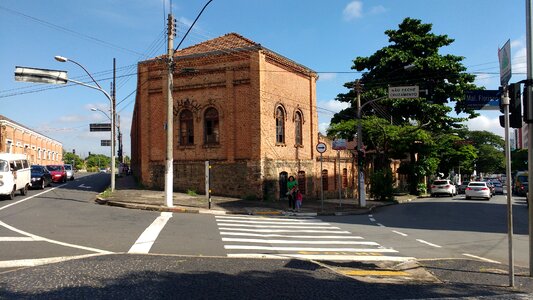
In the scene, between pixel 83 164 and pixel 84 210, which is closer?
pixel 84 210

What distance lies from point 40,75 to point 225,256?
16421 millimetres

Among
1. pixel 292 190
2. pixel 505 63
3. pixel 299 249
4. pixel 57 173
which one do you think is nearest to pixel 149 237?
pixel 299 249

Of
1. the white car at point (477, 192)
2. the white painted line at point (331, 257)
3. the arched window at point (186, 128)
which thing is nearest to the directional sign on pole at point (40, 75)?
the arched window at point (186, 128)

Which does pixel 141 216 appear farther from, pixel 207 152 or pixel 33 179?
pixel 33 179

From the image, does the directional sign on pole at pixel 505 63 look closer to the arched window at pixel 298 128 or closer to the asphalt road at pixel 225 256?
the asphalt road at pixel 225 256

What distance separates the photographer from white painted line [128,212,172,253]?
9.52 metres

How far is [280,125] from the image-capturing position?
26.7 metres

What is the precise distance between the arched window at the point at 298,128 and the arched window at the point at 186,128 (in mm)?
6832

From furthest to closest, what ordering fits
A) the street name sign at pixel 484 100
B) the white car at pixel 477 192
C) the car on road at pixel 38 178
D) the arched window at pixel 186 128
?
the white car at pixel 477 192
the arched window at pixel 186 128
the car on road at pixel 38 178
the street name sign at pixel 484 100

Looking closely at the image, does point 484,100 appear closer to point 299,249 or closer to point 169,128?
point 299,249

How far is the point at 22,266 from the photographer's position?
25.1ft

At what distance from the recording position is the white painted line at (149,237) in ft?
31.2

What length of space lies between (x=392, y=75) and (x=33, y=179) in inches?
1144

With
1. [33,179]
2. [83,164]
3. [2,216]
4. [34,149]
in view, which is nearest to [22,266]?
[2,216]
